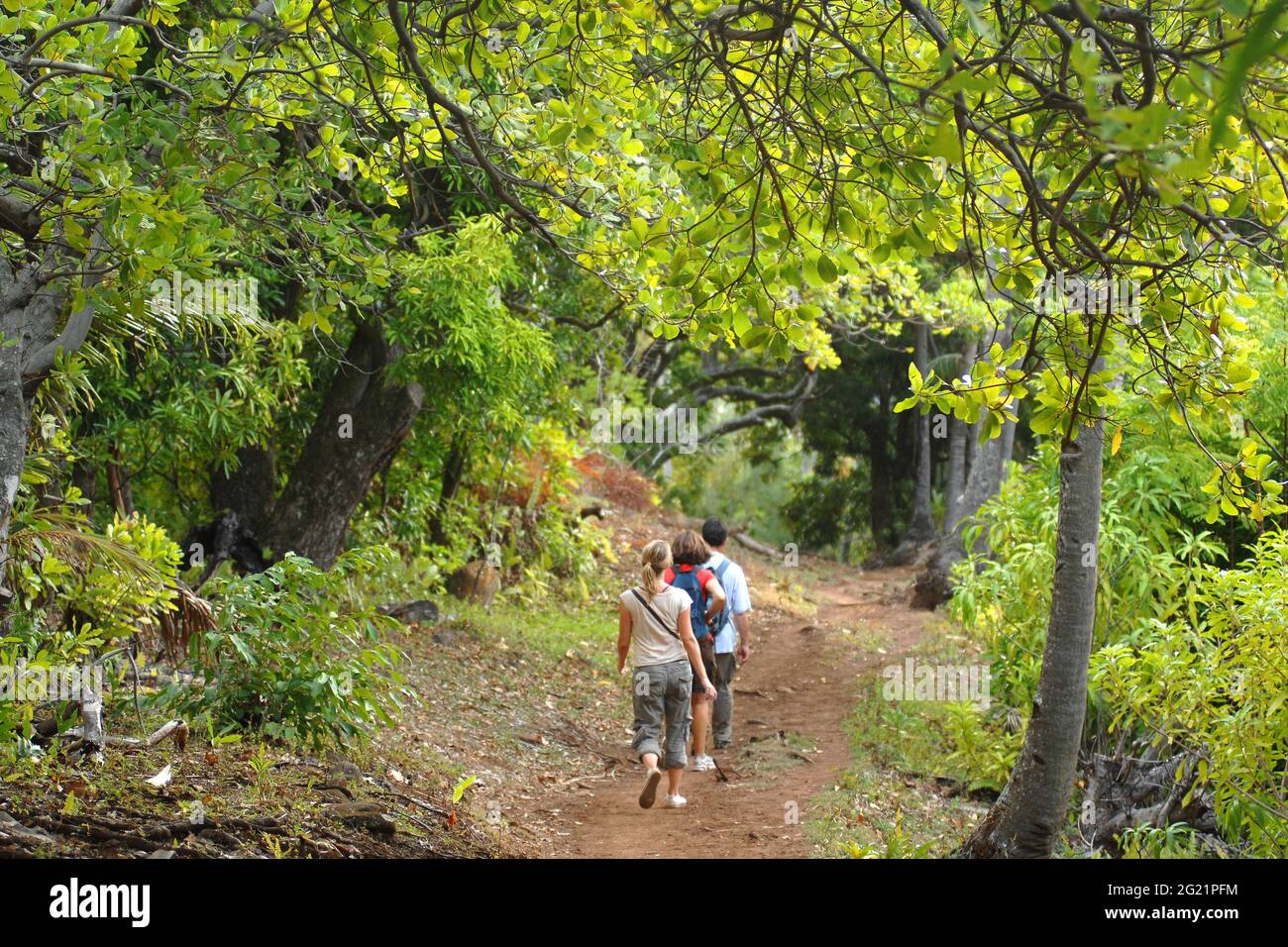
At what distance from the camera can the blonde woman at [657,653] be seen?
7.55m

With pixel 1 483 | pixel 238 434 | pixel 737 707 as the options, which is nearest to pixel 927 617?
pixel 737 707

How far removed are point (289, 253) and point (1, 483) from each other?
1750 millimetres

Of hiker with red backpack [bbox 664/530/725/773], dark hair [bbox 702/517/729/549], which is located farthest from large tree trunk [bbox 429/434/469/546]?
hiker with red backpack [bbox 664/530/725/773]

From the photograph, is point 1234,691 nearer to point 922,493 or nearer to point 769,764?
point 769,764

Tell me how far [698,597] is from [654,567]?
45.8 inches

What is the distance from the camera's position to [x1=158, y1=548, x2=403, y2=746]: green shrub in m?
6.31

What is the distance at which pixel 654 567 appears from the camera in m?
7.61

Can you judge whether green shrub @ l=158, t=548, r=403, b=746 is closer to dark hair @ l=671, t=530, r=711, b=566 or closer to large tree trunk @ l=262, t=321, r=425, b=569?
dark hair @ l=671, t=530, r=711, b=566

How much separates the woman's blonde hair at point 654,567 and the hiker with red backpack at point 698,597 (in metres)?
0.64

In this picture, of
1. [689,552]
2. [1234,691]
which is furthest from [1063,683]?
[689,552]

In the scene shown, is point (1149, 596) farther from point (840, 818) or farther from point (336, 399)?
point (336, 399)

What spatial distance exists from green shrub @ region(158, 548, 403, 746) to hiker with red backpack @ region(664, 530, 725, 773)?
2.59 m

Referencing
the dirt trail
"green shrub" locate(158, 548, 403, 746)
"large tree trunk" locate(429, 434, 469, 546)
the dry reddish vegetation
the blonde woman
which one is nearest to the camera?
"green shrub" locate(158, 548, 403, 746)

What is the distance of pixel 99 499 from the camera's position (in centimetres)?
995
